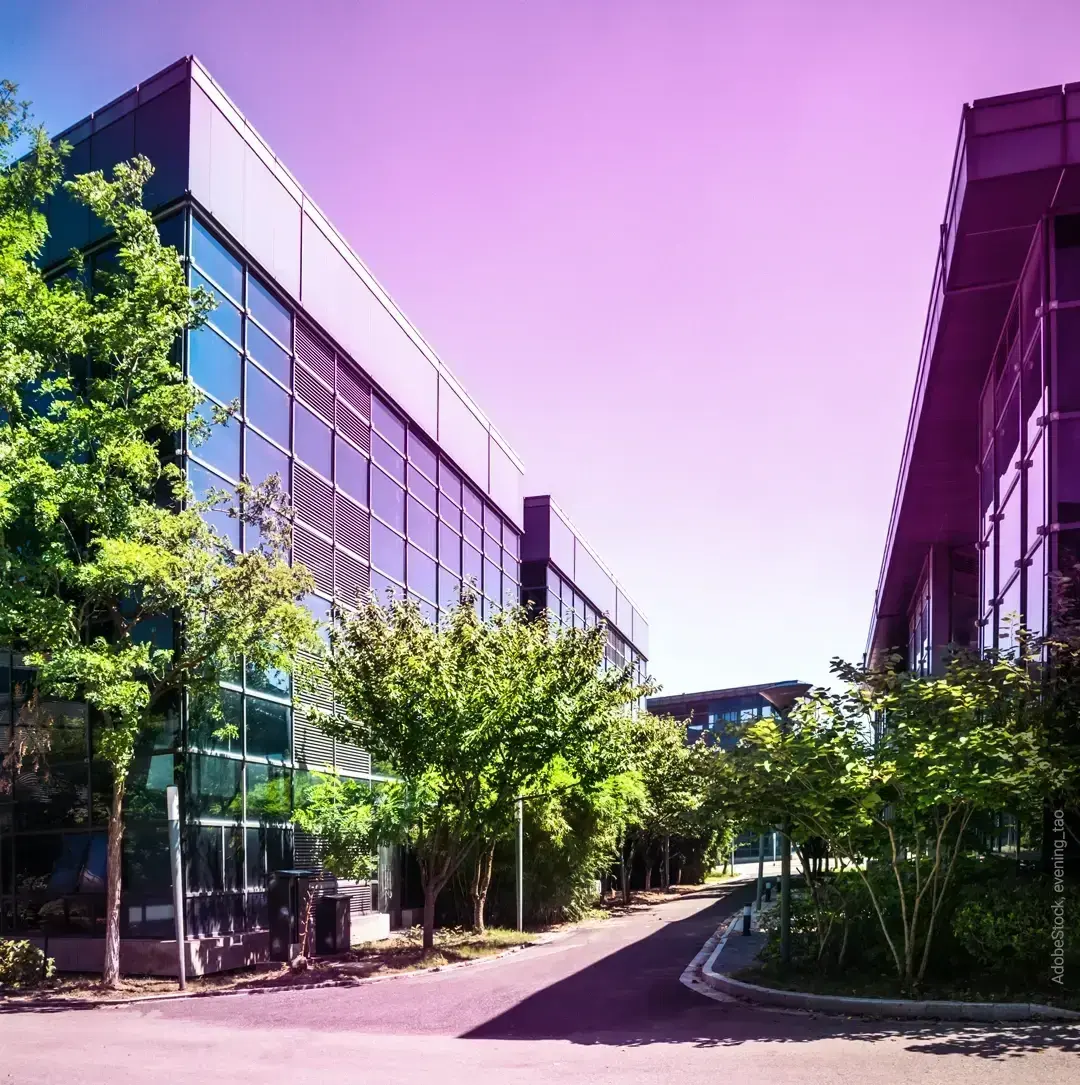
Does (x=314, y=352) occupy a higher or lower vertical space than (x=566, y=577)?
higher

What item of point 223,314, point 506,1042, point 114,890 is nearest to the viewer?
point 506,1042

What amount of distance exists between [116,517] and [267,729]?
19.7ft

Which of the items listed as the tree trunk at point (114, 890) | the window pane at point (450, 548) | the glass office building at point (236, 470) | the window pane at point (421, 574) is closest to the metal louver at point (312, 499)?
the glass office building at point (236, 470)

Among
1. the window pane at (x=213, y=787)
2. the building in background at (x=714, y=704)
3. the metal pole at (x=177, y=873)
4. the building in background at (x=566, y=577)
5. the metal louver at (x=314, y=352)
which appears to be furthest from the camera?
the building in background at (x=714, y=704)

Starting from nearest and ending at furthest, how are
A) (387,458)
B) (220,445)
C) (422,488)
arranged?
(220,445) → (387,458) → (422,488)

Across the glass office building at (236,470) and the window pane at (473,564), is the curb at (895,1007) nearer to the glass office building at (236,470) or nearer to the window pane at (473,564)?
the glass office building at (236,470)

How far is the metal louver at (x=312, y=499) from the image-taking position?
2614 cm

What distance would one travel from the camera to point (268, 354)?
25.3 metres

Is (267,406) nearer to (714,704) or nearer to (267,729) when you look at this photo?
(267,729)

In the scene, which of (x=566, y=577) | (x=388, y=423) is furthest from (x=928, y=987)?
(x=566, y=577)

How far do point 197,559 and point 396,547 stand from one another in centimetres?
1208

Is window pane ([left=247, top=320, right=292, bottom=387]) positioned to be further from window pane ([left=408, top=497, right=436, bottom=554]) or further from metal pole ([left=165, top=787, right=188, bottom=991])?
metal pole ([left=165, top=787, right=188, bottom=991])

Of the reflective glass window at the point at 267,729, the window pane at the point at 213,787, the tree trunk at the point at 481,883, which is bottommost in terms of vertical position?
the tree trunk at the point at 481,883

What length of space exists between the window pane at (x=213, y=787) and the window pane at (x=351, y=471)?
7829 mm
